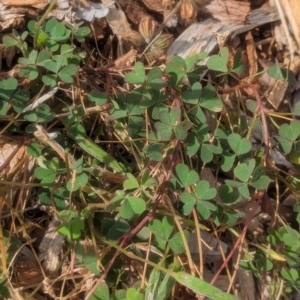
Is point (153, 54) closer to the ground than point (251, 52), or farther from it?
farther from it

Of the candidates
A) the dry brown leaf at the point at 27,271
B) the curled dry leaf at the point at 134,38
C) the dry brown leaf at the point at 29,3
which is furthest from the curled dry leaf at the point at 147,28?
the dry brown leaf at the point at 27,271

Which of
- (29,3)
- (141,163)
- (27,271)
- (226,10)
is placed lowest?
(27,271)

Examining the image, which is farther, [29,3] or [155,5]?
[155,5]

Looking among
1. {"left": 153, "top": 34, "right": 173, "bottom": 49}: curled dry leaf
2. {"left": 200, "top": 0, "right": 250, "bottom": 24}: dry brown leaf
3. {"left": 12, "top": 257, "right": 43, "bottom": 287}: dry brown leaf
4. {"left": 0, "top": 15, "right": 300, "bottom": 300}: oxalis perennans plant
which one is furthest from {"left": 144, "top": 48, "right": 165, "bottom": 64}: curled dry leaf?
{"left": 12, "top": 257, "right": 43, "bottom": 287}: dry brown leaf

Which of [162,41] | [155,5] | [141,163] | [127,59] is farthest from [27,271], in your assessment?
[155,5]

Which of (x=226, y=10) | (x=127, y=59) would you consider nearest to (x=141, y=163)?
(x=127, y=59)

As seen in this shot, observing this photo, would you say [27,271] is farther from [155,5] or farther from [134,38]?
[155,5]

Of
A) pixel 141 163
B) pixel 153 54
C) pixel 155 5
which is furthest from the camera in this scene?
pixel 155 5

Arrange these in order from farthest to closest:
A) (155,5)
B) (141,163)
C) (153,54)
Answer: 1. (155,5)
2. (153,54)
3. (141,163)

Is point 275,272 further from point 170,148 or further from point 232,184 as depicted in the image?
point 170,148
